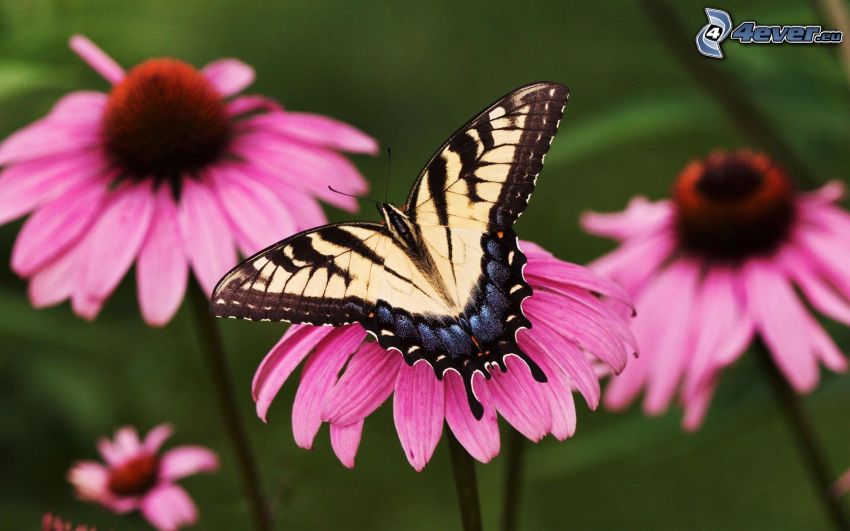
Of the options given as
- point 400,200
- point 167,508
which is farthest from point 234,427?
point 400,200

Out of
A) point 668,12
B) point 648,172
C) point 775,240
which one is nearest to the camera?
point 668,12

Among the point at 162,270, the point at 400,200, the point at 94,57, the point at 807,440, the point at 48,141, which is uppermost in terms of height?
the point at 400,200

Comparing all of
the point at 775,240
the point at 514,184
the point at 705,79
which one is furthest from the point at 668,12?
the point at 514,184

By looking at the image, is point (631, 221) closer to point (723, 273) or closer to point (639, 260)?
point (639, 260)

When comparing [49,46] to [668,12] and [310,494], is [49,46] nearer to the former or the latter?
[668,12]

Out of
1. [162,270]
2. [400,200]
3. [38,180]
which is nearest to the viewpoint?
[162,270]

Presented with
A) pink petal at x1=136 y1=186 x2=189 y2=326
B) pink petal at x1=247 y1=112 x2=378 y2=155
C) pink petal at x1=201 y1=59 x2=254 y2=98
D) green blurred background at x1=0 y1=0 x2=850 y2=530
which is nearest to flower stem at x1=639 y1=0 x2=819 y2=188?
green blurred background at x1=0 y1=0 x2=850 y2=530

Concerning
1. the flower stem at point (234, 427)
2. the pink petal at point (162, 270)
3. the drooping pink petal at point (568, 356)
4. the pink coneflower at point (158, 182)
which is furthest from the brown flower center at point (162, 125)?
the drooping pink petal at point (568, 356)
